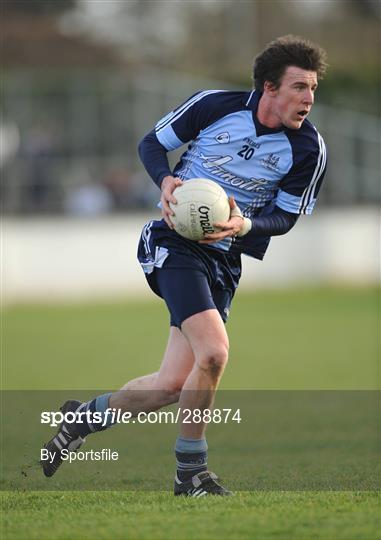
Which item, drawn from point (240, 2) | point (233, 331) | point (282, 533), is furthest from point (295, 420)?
point (240, 2)

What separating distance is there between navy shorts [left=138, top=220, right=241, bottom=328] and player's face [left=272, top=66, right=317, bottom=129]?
91 cm

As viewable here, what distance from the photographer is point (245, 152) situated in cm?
644

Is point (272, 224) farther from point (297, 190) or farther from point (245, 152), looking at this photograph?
point (245, 152)

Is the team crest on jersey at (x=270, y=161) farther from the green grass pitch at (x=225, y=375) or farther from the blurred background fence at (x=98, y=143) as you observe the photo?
the blurred background fence at (x=98, y=143)

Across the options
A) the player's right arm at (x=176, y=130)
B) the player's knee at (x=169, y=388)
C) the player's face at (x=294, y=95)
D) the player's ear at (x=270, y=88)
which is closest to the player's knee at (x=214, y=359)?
the player's knee at (x=169, y=388)

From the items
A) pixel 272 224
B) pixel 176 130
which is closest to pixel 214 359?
pixel 272 224

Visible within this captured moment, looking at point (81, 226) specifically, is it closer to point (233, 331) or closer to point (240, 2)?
point (233, 331)

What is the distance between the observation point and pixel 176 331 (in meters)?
6.48

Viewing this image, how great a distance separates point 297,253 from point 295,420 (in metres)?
13.7

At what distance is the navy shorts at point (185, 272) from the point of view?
6.22 m

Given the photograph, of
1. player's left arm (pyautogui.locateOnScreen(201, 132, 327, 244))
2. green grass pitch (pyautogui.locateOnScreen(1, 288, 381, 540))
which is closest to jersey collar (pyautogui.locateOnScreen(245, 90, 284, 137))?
player's left arm (pyautogui.locateOnScreen(201, 132, 327, 244))

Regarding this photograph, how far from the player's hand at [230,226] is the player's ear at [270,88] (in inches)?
27.7

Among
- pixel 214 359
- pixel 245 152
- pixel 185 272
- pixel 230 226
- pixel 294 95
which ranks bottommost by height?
pixel 214 359

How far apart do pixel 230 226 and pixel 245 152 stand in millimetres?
599
